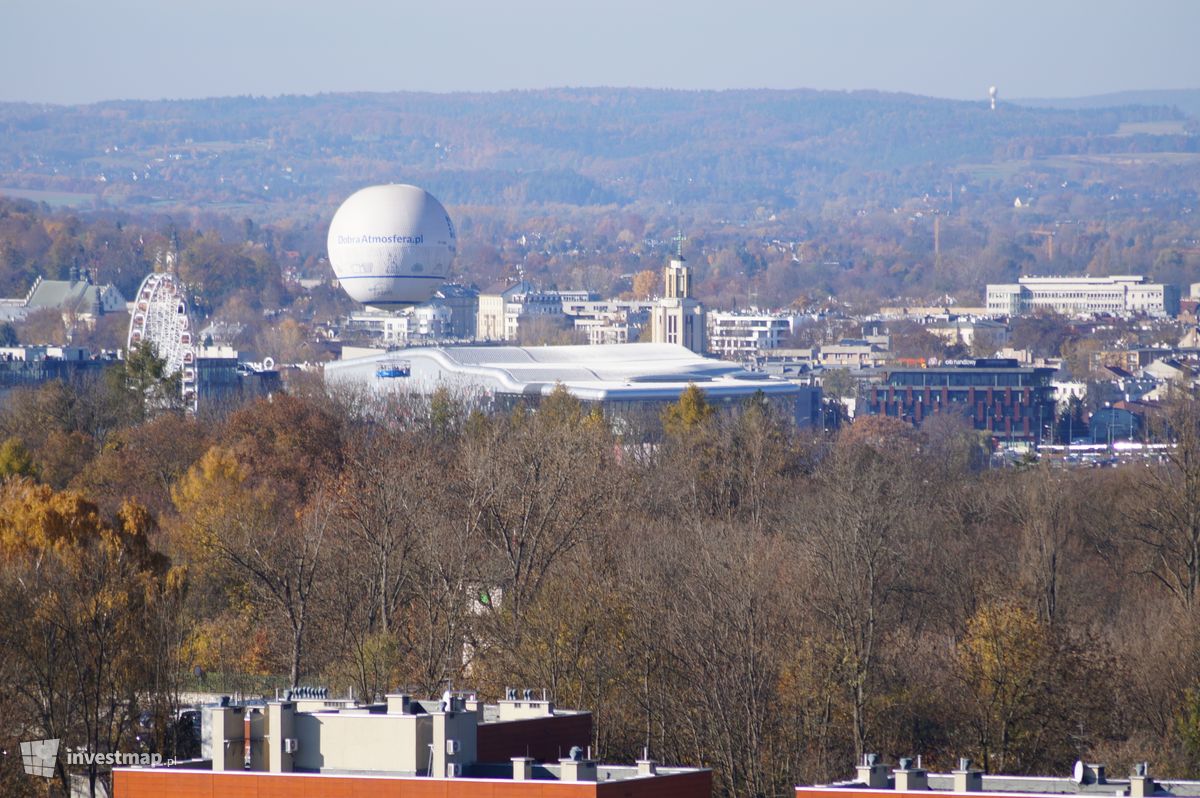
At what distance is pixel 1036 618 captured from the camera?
38.4 metres

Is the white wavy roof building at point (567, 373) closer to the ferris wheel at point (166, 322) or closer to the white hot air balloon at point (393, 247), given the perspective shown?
the ferris wheel at point (166, 322)

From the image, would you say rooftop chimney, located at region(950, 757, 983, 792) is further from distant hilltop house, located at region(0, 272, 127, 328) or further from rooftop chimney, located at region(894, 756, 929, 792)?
distant hilltop house, located at region(0, 272, 127, 328)

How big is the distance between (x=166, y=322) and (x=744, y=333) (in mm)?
86809

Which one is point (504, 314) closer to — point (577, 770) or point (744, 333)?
point (744, 333)

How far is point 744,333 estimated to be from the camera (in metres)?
179

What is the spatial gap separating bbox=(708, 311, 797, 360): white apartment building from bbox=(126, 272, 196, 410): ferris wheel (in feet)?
262

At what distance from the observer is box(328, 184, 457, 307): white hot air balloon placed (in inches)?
4589

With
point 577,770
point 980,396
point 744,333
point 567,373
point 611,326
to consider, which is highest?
point 577,770

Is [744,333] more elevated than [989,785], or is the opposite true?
[989,785]

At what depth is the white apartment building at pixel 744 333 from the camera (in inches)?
6964

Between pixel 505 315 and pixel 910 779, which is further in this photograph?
pixel 505 315

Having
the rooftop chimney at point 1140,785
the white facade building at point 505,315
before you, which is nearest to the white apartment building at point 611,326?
the white facade building at point 505,315

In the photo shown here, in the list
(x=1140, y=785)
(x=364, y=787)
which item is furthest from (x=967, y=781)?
(x=364, y=787)

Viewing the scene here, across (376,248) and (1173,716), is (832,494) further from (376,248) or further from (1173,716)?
(376,248)
